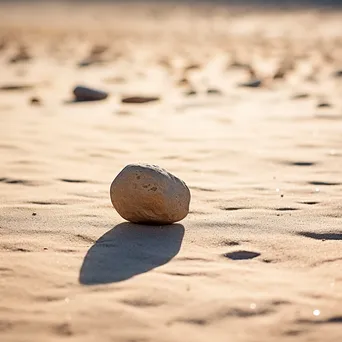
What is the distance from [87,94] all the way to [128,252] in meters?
3.47

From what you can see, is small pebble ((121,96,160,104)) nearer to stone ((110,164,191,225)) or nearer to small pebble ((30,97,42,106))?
small pebble ((30,97,42,106))

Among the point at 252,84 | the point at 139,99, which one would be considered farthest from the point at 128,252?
the point at 252,84

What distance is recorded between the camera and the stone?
293 centimetres

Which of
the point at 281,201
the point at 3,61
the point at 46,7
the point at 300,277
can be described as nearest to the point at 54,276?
the point at 300,277

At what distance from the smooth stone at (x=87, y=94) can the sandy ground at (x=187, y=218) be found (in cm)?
9

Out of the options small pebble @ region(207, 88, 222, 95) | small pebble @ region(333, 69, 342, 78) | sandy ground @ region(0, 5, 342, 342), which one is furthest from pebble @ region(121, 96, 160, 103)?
small pebble @ region(333, 69, 342, 78)

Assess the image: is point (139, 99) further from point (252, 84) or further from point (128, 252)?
point (128, 252)

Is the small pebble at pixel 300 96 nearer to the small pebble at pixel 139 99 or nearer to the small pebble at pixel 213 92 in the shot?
the small pebble at pixel 213 92

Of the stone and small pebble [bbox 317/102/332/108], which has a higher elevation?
the stone

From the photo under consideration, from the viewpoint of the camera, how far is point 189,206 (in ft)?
10.8

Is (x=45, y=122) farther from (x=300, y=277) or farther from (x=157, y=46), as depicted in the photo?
(x=157, y=46)

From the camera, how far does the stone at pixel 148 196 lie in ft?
9.60

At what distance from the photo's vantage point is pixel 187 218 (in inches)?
123

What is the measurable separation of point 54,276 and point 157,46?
9037 mm
